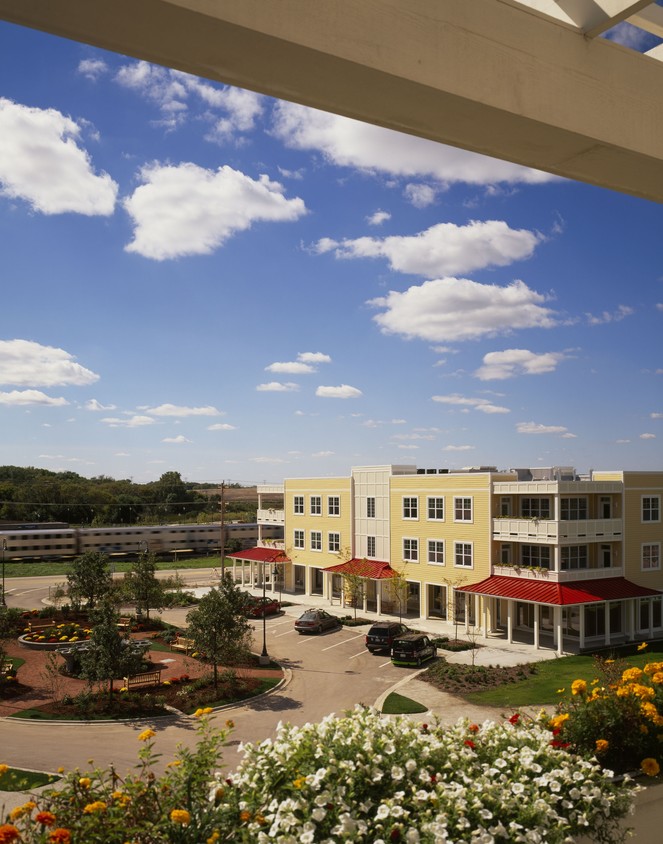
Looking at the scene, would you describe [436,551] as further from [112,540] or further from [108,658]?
[112,540]

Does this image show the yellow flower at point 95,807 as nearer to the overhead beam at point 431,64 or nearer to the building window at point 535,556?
the overhead beam at point 431,64

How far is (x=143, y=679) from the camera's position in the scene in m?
21.1

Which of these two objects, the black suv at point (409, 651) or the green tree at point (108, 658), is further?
the black suv at point (409, 651)

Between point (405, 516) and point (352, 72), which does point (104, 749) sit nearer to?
point (352, 72)

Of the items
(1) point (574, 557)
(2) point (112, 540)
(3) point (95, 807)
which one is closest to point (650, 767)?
(3) point (95, 807)

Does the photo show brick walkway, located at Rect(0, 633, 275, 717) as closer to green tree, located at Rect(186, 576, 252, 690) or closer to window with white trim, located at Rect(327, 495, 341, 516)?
green tree, located at Rect(186, 576, 252, 690)

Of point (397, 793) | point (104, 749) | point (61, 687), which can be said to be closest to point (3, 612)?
point (61, 687)

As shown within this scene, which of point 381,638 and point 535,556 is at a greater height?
point 535,556

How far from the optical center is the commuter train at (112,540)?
192 feet

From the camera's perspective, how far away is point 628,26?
3055 millimetres

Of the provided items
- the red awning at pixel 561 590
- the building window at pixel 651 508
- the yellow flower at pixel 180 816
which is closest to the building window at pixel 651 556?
the building window at pixel 651 508

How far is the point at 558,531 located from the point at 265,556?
19897mm

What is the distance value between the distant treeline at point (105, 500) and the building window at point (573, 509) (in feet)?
173

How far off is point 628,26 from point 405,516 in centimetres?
3108
